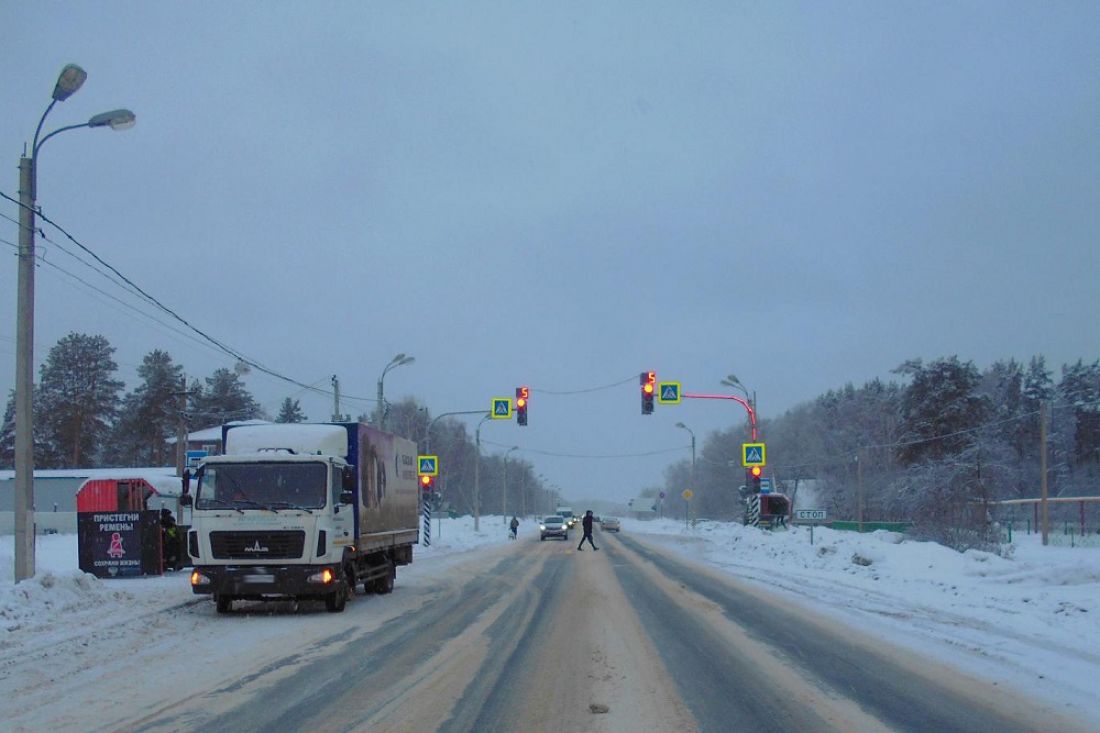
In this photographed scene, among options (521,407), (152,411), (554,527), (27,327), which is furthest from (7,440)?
(27,327)

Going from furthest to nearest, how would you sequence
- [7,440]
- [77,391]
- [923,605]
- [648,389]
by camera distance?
[7,440]
[77,391]
[648,389]
[923,605]

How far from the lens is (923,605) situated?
17.2 m

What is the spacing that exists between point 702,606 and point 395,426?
107 m

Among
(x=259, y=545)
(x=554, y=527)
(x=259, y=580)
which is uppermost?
(x=259, y=545)

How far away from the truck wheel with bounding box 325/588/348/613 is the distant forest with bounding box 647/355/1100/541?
23231 mm

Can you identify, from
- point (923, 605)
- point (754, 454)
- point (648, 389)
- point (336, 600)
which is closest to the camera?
point (336, 600)

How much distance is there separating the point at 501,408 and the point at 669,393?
8.36m

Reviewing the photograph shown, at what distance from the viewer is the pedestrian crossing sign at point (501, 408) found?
42.1 m

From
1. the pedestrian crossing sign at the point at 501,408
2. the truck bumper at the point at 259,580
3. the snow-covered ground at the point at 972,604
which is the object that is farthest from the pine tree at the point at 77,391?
the truck bumper at the point at 259,580

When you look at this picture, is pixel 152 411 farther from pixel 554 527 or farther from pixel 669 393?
pixel 669 393

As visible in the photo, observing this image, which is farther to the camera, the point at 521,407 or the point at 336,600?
the point at 521,407

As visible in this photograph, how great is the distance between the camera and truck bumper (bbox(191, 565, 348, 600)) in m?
16.3

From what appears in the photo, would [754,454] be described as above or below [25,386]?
below

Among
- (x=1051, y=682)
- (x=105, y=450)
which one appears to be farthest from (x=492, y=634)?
(x=105, y=450)
